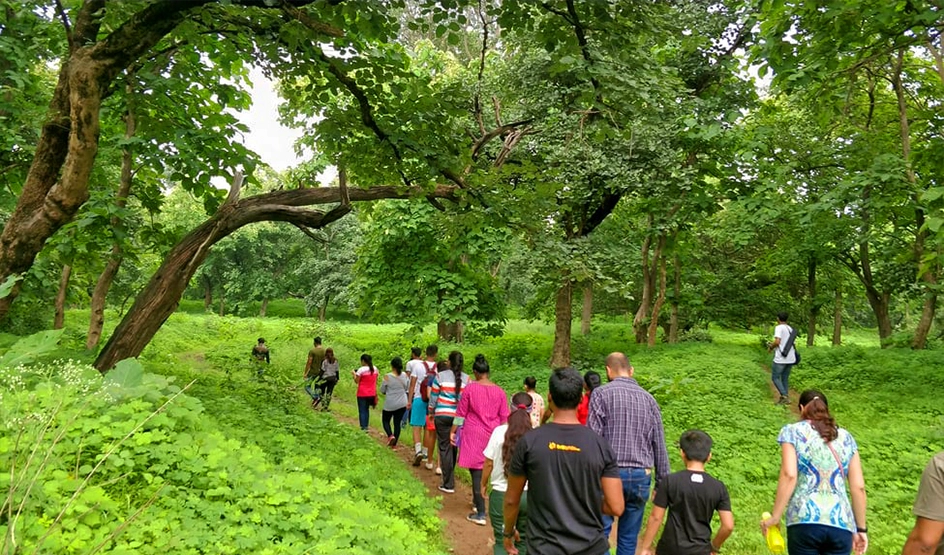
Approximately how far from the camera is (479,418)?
616 centimetres

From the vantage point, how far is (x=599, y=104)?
5180 mm

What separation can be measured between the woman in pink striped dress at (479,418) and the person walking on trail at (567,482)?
290cm

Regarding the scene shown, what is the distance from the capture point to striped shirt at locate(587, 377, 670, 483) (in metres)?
4.33

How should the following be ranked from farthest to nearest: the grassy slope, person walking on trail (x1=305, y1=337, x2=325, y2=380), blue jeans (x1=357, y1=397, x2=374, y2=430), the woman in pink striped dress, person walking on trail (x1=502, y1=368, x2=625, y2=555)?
person walking on trail (x1=305, y1=337, x2=325, y2=380), blue jeans (x1=357, y1=397, x2=374, y2=430), the grassy slope, the woman in pink striped dress, person walking on trail (x1=502, y1=368, x2=625, y2=555)

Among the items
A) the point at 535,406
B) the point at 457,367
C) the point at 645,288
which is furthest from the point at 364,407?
the point at 645,288

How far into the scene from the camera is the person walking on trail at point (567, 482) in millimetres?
3092

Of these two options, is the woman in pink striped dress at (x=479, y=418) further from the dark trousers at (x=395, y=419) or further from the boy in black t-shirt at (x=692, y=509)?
the dark trousers at (x=395, y=419)

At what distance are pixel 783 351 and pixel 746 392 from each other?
4.71 feet

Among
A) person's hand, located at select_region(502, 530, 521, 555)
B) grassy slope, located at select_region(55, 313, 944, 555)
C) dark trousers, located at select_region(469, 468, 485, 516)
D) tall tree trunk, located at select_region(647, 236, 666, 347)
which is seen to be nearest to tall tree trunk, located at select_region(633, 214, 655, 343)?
tall tree trunk, located at select_region(647, 236, 666, 347)

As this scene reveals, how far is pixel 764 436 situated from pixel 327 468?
6.78 metres

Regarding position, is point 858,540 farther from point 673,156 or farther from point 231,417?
point 673,156

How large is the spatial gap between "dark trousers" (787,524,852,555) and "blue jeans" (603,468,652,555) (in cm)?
106

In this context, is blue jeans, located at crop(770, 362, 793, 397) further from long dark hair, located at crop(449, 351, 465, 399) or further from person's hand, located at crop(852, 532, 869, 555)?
person's hand, located at crop(852, 532, 869, 555)

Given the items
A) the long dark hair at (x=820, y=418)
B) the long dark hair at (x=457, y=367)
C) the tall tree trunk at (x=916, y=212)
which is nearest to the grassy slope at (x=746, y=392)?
the tall tree trunk at (x=916, y=212)
